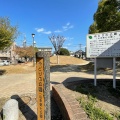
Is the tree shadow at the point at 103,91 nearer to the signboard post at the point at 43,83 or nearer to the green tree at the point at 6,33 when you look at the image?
the signboard post at the point at 43,83

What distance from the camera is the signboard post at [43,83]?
141 inches

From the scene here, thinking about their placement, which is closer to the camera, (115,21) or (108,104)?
(108,104)

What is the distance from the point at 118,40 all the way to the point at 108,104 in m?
2.31

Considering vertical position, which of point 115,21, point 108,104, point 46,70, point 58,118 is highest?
point 115,21

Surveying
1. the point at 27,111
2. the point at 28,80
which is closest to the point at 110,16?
the point at 28,80

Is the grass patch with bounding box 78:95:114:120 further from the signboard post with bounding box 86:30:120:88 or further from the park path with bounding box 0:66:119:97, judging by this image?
the park path with bounding box 0:66:119:97

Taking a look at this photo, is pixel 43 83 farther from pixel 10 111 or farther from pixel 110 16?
pixel 110 16

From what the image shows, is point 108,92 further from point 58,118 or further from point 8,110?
point 8,110

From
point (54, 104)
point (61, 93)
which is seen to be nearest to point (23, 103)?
point (54, 104)

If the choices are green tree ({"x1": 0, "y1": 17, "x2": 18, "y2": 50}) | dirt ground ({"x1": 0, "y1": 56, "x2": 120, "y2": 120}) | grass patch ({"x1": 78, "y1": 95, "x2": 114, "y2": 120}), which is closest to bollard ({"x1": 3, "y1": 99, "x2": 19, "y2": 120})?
dirt ground ({"x1": 0, "y1": 56, "x2": 120, "y2": 120})

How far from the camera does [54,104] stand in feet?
17.6

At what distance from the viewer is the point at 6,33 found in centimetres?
1260

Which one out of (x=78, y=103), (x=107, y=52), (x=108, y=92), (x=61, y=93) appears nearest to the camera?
(x=78, y=103)

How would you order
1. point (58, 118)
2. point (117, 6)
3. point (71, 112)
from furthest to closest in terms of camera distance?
point (117, 6)
point (58, 118)
point (71, 112)
